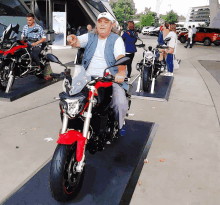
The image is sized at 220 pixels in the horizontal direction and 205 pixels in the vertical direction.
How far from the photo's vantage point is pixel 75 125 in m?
2.72

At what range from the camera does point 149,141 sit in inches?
161

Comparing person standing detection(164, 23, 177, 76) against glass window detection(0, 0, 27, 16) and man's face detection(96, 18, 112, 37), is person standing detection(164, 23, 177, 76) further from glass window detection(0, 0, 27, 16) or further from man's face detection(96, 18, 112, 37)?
glass window detection(0, 0, 27, 16)

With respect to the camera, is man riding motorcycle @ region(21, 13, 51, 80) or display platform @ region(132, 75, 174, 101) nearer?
display platform @ region(132, 75, 174, 101)

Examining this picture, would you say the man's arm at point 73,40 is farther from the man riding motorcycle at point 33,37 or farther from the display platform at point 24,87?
the man riding motorcycle at point 33,37

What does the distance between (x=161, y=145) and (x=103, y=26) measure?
6.88 feet

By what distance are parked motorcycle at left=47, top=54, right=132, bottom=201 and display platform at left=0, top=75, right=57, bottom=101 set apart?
Answer: 3679 millimetres

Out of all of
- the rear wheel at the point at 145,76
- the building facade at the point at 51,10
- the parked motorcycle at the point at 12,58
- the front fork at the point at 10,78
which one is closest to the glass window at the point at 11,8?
the building facade at the point at 51,10

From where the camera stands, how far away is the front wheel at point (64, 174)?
2.32 m

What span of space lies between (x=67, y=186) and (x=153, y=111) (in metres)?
3.46

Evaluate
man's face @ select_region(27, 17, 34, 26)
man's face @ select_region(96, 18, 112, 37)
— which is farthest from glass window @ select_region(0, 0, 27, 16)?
man's face @ select_region(96, 18, 112, 37)

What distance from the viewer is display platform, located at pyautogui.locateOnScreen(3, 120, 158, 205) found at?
8.63 feet

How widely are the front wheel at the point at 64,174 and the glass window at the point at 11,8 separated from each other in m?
13.8

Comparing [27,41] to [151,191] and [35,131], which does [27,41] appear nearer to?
[35,131]

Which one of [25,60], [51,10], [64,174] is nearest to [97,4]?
[51,10]
